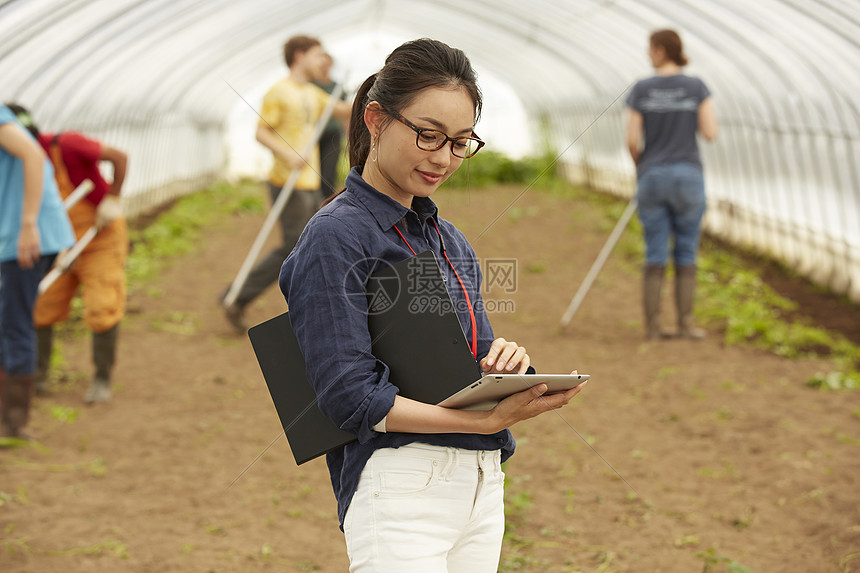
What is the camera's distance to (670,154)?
5.86m

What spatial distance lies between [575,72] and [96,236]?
36.4ft

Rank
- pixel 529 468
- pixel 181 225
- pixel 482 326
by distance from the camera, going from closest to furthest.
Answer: pixel 482 326
pixel 529 468
pixel 181 225

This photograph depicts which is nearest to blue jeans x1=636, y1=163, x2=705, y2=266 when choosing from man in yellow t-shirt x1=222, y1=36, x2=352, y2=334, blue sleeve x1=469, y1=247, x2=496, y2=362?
man in yellow t-shirt x1=222, y1=36, x2=352, y2=334

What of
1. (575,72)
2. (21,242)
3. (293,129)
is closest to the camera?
(21,242)

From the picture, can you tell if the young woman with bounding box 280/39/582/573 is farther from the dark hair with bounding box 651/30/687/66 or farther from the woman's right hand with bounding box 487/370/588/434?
the dark hair with bounding box 651/30/687/66

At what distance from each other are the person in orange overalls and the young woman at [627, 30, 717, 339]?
3.34 m

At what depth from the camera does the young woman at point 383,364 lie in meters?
1.34

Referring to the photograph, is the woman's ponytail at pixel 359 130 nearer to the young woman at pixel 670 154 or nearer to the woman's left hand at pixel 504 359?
the woman's left hand at pixel 504 359

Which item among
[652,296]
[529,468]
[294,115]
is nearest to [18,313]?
[294,115]

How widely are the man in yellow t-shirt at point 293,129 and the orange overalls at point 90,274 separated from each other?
1.26 metres

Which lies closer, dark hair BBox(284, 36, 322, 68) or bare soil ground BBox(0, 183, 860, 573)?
bare soil ground BBox(0, 183, 860, 573)

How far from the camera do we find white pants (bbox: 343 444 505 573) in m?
1.41

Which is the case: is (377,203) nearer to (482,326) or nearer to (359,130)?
(359,130)

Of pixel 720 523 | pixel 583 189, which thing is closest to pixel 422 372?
pixel 720 523
